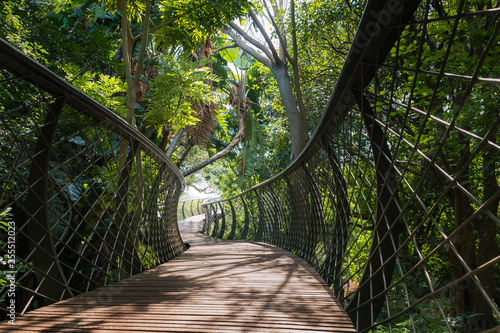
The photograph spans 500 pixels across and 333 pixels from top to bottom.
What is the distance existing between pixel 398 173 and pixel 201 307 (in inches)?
48.8

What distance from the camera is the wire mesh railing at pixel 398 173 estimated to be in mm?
1170

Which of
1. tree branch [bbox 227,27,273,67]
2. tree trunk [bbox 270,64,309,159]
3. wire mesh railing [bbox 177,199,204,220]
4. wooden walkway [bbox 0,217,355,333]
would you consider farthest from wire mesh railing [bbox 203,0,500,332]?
Result: wire mesh railing [bbox 177,199,204,220]

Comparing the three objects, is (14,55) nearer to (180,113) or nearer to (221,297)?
(221,297)

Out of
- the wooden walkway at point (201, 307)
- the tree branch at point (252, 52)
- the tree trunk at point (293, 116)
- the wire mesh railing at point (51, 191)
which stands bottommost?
the wooden walkway at point (201, 307)

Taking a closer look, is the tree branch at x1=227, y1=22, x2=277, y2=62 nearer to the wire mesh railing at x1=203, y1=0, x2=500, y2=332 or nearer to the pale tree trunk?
the pale tree trunk

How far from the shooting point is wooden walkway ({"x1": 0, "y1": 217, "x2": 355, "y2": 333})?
1.66 meters

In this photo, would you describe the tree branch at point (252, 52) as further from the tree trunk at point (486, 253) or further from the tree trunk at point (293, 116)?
the tree trunk at point (486, 253)

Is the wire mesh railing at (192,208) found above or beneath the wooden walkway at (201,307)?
above

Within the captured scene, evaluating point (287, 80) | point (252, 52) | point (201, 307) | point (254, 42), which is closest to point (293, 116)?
point (287, 80)

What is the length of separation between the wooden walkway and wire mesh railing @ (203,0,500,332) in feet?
0.82

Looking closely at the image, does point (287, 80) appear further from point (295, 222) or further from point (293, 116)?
point (295, 222)

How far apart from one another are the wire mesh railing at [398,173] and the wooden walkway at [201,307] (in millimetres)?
250

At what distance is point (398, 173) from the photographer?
1.54 m

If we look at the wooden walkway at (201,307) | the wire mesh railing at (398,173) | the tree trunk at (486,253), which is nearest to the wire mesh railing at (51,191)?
the wooden walkway at (201,307)
